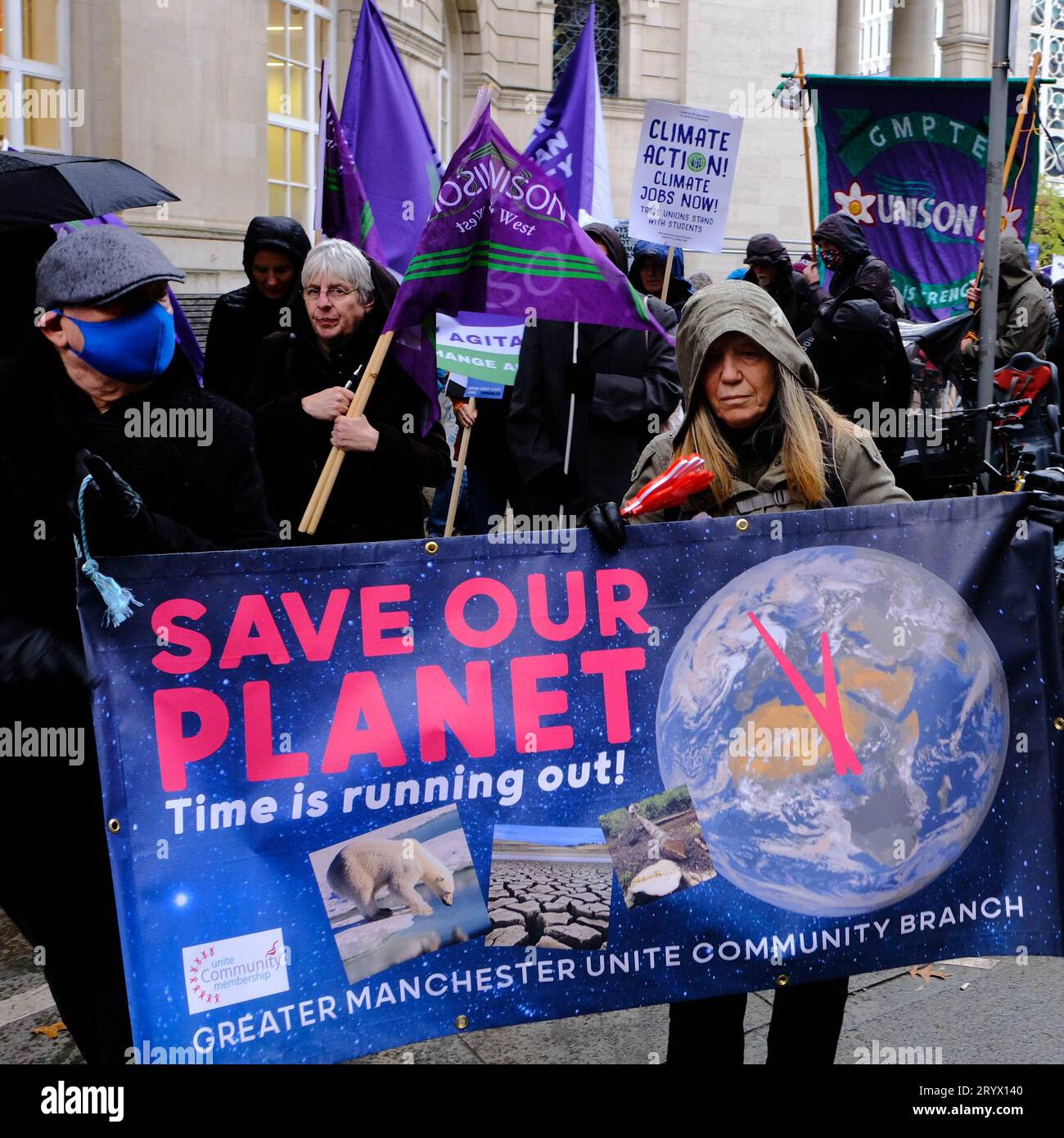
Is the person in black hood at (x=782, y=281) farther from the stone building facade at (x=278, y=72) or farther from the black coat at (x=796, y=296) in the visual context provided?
the stone building facade at (x=278, y=72)

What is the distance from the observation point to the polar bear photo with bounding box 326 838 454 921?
9.09ft

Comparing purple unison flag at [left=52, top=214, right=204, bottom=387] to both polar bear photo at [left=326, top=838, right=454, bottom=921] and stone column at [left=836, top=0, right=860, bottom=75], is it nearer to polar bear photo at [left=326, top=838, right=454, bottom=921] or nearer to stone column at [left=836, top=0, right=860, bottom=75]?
polar bear photo at [left=326, top=838, right=454, bottom=921]

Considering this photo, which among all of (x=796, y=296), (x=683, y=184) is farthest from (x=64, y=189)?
(x=796, y=296)

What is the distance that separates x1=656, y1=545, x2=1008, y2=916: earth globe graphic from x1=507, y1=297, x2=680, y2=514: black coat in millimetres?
3319

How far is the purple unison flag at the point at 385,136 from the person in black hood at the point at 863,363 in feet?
7.34

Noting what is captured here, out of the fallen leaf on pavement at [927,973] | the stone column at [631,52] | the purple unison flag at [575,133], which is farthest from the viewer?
the stone column at [631,52]

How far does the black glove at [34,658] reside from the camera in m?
2.50

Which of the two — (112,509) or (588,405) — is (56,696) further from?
(588,405)

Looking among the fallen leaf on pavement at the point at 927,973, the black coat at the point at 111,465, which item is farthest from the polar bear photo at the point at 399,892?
the fallen leaf on pavement at the point at 927,973

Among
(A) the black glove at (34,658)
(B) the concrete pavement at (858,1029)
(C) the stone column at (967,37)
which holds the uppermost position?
(C) the stone column at (967,37)

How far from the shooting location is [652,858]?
2.93m

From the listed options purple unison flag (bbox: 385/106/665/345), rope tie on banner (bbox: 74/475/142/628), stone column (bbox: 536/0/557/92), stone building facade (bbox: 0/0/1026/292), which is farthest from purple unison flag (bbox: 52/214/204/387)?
stone column (bbox: 536/0/557/92)

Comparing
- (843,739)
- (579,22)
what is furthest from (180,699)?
(579,22)

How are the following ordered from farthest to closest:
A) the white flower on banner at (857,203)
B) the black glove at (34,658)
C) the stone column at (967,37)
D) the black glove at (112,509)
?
the stone column at (967,37) < the white flower on banner at (857,203) < the black glove at (112,509) < the black glove at (34,658)
